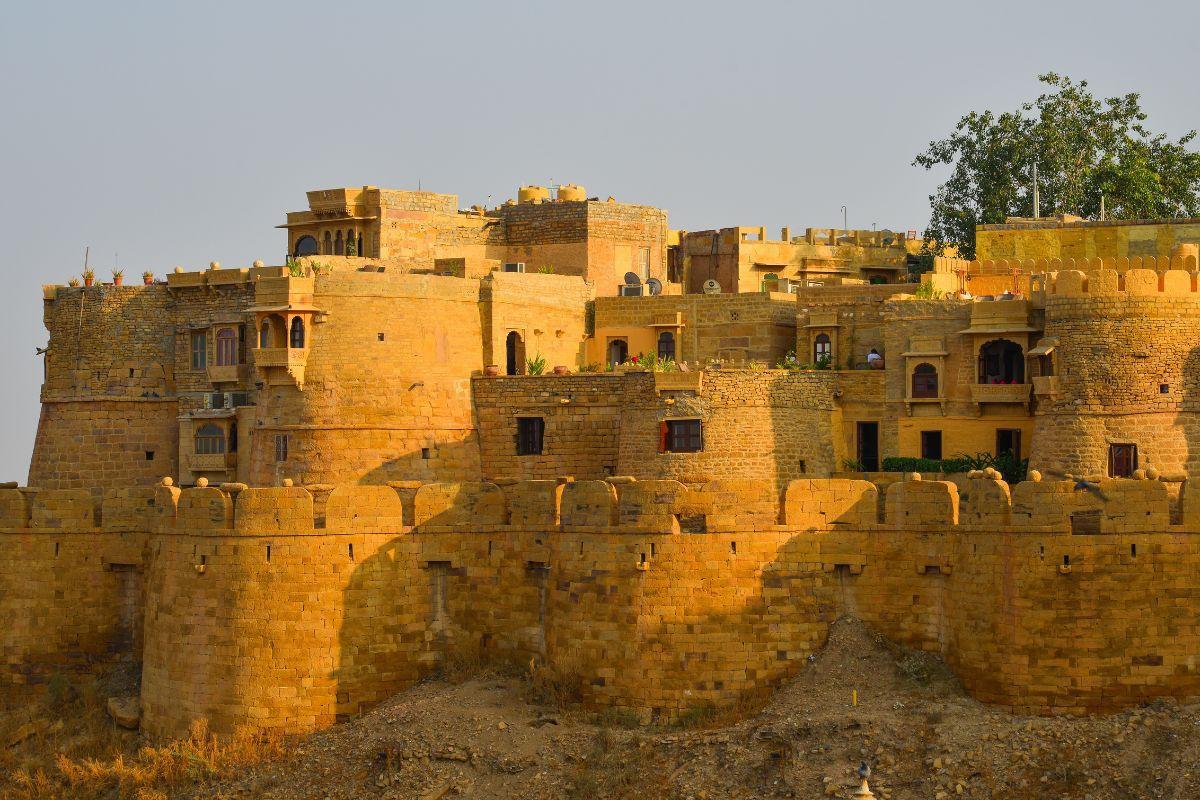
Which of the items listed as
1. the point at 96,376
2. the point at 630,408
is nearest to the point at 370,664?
the point at 630,408

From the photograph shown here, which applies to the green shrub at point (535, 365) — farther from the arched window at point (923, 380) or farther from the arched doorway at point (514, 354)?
the arched window at point (923, 380)

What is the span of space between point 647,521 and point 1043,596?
6154mm

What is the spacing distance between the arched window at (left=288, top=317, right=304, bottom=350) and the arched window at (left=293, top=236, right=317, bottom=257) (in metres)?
7.79

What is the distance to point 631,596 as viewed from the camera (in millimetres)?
34875

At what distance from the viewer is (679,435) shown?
136 ft

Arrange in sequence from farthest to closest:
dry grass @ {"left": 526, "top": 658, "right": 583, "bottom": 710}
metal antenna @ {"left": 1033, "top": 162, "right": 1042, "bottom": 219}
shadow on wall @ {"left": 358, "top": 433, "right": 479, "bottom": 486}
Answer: metal antenna @ {"left": 1033, "top": 162, "right": 1042, "bottom": 219}
shadow on wall @ {"left": 358, "top": 433, "right": 479, "bottom": 486}
dry grass @ {"left": 526, "top": 658, "right": 583, "bottom": 710}

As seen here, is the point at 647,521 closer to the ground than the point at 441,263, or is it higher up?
closer to the ground

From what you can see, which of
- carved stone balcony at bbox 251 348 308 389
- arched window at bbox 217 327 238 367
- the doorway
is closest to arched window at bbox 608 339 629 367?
the doorway

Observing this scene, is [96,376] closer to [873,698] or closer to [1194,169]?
[873,698]

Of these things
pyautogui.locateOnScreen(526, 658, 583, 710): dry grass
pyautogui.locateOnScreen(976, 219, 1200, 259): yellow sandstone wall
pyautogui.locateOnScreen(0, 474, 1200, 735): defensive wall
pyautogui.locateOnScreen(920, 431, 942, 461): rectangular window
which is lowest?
pyautogui.locateOnScreen(526, 658, 583, 710): dry grass

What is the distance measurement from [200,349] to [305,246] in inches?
169

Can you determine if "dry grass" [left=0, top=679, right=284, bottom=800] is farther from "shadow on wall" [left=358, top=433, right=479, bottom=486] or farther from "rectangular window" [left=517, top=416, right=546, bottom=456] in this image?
"rectangular window" [left=517, top=416, right=546, bottom=456]

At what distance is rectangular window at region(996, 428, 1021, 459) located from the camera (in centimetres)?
4081

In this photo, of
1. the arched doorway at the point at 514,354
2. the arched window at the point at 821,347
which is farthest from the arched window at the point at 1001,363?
the arched doorway at the point at 514,354
